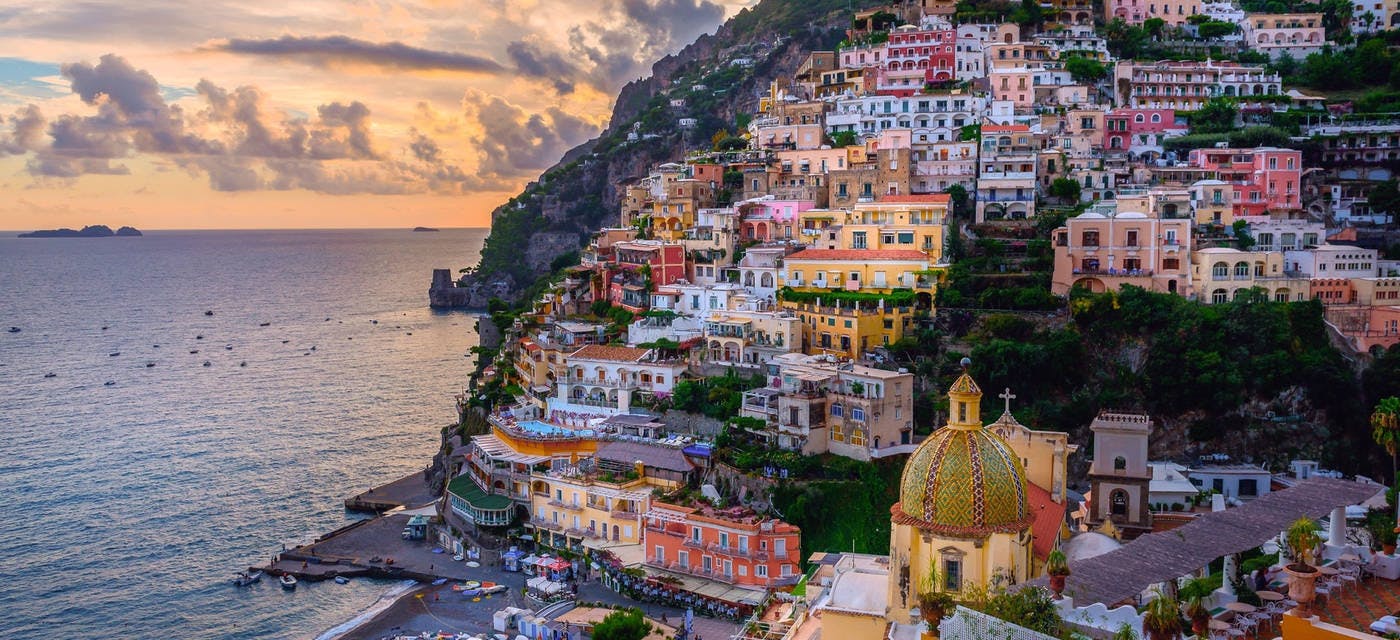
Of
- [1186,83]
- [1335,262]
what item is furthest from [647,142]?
[1335,262]

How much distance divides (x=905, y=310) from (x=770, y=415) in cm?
1034

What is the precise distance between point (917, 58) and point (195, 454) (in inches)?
2215

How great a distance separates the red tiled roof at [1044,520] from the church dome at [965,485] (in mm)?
1540

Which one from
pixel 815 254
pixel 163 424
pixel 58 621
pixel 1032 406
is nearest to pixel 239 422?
pixel 163 424

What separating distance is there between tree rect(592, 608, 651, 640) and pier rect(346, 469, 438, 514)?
2652 centimetres

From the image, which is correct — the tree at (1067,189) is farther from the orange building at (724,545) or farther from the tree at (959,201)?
the orange building at (724,545)

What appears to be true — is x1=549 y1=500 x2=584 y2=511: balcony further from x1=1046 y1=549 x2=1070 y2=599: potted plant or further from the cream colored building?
x1=1046 y1=549 x2=1070 y2=599: potted plant

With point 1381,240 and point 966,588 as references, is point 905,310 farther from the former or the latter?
point 966,588

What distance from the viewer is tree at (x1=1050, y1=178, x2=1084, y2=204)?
2594 inches

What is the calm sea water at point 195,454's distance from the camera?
5059 cm

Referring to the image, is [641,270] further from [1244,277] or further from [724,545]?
[1244,277]

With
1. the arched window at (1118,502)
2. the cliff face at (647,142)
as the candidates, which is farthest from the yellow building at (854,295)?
the cliff face at (647,142)

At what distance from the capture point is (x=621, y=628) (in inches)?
1511

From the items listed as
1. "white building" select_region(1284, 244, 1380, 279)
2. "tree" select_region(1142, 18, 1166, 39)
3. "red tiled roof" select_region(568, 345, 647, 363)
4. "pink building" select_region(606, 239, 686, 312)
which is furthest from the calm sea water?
"tree" select_region(1142, 18, 1166, 39)
